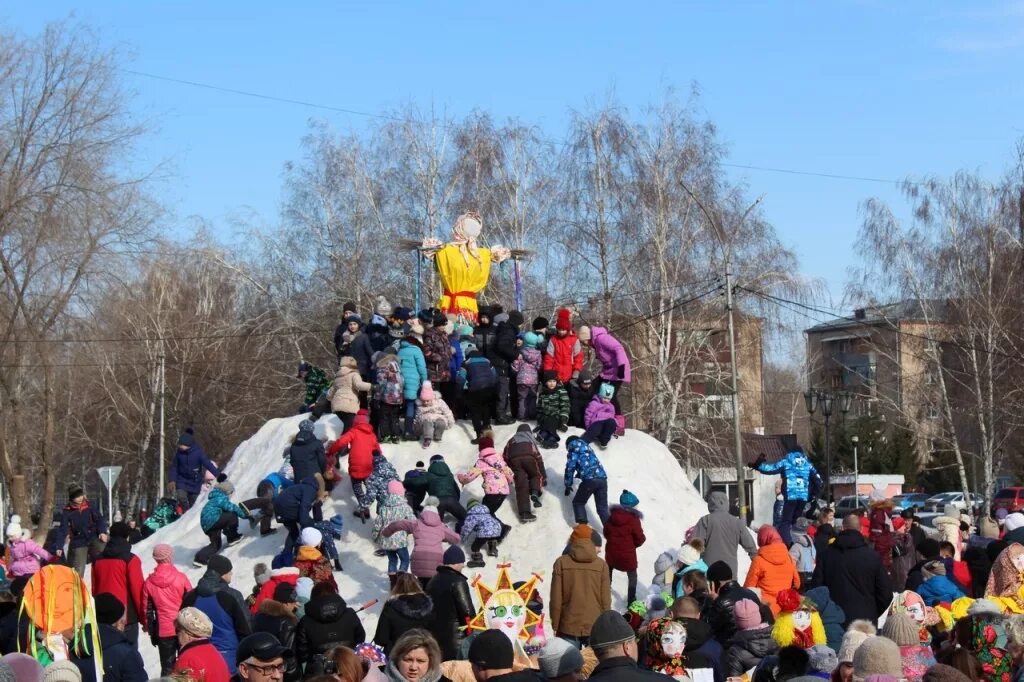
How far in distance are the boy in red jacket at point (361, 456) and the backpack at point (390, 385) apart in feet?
3.80

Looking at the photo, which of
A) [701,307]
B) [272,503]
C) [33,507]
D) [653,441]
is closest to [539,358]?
[653,441]

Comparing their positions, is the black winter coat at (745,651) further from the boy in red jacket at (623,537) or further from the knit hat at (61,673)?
the boy in red jacket at (623,537)

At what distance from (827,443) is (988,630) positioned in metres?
21.7

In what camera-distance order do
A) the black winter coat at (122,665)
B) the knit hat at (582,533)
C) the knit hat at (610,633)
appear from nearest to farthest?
the knit hat at (610,633) → the black winter coat at (122,665) → the knit hat at (582,533)

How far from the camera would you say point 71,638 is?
29.5 ft

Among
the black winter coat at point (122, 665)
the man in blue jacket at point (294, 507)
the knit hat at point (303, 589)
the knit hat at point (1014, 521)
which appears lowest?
the black winter coat at point (122, 665)

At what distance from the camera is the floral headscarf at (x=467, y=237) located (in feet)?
71.8

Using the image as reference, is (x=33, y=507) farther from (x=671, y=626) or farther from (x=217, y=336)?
(x=671, y=626)

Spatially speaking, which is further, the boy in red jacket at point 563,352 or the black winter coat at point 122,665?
the boy in red jacket at point 563,352

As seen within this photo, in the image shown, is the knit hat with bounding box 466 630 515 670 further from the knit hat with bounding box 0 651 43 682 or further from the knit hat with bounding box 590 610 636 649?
the knit hat with bounding box 0 651 43 682

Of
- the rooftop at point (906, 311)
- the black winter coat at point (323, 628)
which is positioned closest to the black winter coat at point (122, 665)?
the black winter coat at point (323, 628)

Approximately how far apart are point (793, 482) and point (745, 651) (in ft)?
28.9

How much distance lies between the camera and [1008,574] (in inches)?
447

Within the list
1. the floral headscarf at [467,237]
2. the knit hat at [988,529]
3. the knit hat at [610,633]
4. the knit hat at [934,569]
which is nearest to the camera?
the knit hat at [610,633]
